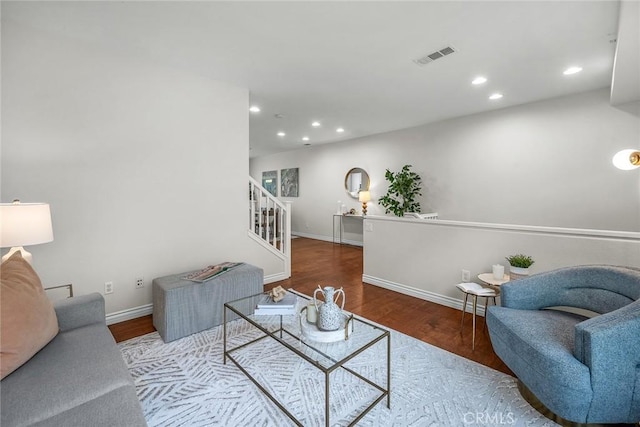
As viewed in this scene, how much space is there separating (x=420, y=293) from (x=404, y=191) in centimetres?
253

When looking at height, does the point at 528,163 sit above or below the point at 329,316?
above

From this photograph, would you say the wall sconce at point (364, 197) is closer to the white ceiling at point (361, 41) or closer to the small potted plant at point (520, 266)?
the white ceiling at point (361, 41)

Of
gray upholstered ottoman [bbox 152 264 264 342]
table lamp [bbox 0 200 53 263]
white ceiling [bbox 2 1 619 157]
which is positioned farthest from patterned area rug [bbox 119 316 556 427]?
white ceiling [bbox 2 1 619 157]

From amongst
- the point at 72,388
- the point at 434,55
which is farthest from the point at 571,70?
the point at 72,388

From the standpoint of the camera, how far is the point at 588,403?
1.29 m

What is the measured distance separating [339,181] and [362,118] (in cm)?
230

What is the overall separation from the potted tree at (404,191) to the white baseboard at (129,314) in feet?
14.2

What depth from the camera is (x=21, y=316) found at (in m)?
1.25

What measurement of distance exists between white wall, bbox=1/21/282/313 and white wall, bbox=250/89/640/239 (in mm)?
3547

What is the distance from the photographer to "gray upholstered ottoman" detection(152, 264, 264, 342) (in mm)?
2279

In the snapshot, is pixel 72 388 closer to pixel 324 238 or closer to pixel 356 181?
pixel 356 181

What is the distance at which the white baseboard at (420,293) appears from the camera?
2953 millimetres

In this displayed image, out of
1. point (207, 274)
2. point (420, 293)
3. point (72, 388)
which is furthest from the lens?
point (420, 293)

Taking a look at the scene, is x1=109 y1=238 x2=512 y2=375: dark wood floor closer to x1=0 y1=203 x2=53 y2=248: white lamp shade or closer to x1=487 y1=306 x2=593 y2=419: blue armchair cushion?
x1=487 y1=306 x2=593 y2=419: blue armchair cushion
